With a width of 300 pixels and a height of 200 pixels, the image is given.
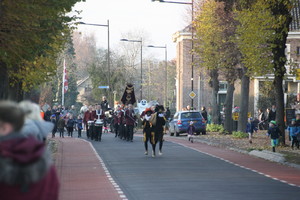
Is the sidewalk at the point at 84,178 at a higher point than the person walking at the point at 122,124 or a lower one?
lower

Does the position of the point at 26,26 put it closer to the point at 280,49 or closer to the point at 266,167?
the point at 266,167

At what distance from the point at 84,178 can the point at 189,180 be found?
258cm

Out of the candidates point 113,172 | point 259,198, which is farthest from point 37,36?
point 259,198

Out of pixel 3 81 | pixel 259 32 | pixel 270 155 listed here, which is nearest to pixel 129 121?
pixel 259 32

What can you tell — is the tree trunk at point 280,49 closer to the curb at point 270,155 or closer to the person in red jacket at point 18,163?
the curb at point 270,155

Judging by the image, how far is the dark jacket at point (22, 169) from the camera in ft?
16.7

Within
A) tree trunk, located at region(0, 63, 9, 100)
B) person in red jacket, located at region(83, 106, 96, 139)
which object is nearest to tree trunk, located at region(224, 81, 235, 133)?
person in red jacket, located at region(83, 106, 96, 139)

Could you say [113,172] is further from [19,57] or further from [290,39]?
[290,39]

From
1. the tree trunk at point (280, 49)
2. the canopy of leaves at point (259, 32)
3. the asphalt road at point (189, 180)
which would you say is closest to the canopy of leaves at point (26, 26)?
the asphalt road at point (189, 180)

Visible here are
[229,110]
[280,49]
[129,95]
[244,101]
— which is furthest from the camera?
[129,95]

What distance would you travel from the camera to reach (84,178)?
58.7 feet

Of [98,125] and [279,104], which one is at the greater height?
[279,104]

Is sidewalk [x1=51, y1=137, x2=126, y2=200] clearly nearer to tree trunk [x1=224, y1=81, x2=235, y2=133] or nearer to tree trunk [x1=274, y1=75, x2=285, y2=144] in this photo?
tree trunk [x1=274, y1=75, x2=285, y2=144]

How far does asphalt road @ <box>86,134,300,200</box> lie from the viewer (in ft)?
46.5
